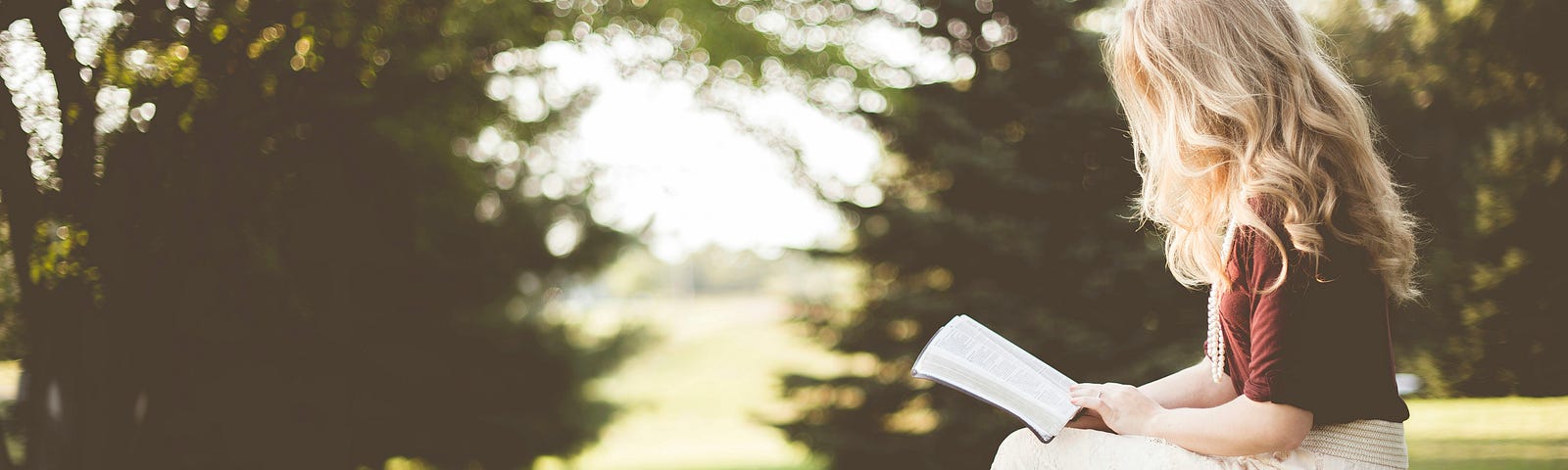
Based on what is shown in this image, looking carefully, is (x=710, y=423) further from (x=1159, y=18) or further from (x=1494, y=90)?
(x=1159, y=18)

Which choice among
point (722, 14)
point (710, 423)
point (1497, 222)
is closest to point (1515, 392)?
point (1497, 222)

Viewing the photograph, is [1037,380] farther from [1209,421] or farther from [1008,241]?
[1008,241]

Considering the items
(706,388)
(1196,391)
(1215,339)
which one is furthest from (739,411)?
(1215,339)

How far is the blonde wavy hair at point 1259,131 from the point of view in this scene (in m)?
1.58

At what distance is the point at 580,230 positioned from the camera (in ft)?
27.4

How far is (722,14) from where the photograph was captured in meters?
9.13

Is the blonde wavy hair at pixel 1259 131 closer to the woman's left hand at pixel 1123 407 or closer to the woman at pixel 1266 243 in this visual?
the woman at pixel 1266 243

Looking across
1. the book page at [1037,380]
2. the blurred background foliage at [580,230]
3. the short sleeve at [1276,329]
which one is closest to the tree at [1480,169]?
the blurred background foliage at [580,230]

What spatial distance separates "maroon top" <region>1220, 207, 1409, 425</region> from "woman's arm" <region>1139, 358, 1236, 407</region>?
17.0 inches

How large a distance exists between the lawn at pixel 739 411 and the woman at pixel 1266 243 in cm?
576

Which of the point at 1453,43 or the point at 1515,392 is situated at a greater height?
the point at 1453,43

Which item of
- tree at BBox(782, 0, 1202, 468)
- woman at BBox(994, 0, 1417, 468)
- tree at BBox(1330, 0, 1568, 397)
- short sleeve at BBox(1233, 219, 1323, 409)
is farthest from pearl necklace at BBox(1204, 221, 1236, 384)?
tree at BBox(1330, 0, 1568, 397)

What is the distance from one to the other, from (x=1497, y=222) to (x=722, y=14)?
5774 millimetres

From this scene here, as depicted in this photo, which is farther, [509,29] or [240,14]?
[509,29]
